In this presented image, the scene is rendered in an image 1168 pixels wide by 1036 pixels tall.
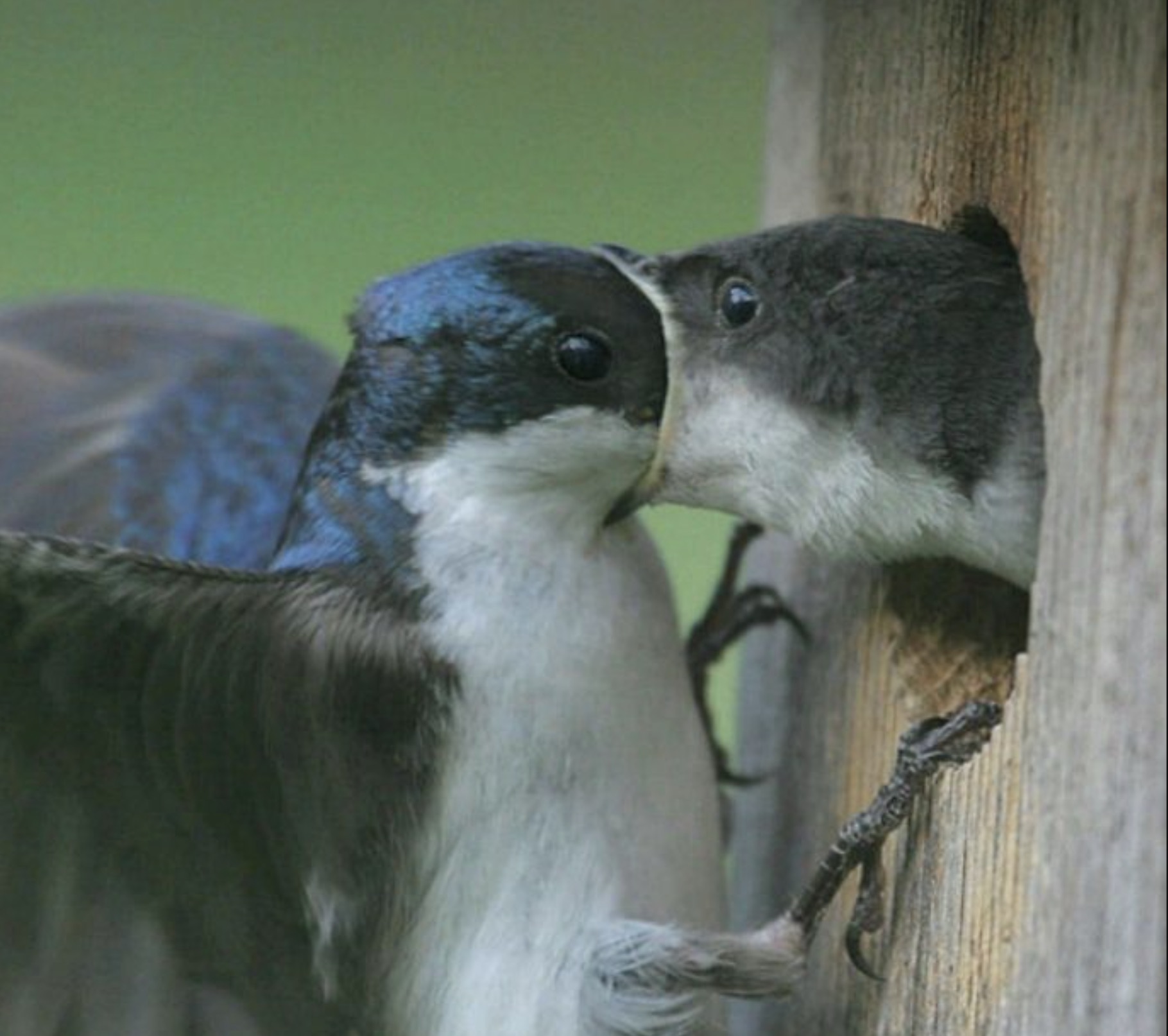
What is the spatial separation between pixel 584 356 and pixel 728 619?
1.21 ft

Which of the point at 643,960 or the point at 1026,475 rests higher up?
the point at 1026,475

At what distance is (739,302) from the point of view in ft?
5.10

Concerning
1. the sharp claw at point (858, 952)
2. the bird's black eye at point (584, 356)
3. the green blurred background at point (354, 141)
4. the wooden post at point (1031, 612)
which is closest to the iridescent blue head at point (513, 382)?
the bird's black eye at point (584, 356)

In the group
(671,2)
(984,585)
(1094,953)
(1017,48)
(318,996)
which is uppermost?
(671,2)

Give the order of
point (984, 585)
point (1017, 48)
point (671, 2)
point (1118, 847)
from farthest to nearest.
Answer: point (671, 2) < point (984, 585) < point (1017, 48) < point (1118, 847)

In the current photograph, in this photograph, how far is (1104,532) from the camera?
120cm

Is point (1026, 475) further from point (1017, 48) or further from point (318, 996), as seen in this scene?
point (318, 996)

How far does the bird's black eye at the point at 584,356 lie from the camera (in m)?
1.58

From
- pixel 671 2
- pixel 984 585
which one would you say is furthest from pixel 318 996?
pixel 671 2

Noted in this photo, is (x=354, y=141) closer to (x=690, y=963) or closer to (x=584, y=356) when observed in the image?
(x=584, y=356)

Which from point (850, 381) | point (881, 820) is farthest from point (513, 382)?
point (881, 820)

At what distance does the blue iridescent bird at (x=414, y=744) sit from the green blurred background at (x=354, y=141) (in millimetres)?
1763

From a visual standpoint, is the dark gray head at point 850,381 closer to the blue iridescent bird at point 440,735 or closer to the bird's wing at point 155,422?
the blue iridescent bird at point 440,735

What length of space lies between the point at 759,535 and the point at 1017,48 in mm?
586
